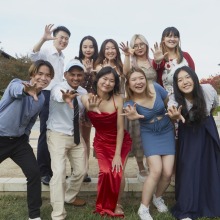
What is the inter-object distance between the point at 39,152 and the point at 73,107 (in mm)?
901

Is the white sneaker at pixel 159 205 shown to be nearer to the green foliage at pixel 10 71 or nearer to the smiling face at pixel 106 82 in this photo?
Answer: the smiling face at pixel 106 82

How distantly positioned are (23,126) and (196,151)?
6.94ft

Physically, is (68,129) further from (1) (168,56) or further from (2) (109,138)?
(1) (168,56)

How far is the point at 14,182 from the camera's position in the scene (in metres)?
4.40

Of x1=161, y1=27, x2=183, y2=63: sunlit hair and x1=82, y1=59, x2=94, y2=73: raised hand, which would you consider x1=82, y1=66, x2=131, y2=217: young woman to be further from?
x1=161, y1=27, x2=183, y2=63: sunlit hair

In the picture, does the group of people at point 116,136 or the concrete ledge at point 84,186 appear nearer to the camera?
the group of people at point 116,136

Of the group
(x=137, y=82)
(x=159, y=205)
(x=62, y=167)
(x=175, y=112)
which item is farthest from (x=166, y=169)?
(x=62, y=167)

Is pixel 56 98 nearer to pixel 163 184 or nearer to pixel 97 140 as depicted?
pixel 97 140

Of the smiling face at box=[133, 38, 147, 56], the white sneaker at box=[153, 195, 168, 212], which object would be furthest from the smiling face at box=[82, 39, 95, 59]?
the white sneaker at box=[153, 195, 168, 212]

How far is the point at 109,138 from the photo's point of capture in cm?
395

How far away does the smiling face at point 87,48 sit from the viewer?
456 centimetres

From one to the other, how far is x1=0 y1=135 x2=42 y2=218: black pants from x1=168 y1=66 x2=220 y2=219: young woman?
1.69 metres

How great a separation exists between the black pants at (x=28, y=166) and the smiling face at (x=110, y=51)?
1.85 meters

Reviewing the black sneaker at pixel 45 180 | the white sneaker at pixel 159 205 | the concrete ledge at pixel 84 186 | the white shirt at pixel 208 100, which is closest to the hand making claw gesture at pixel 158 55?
the white shirt at pixel 208 100
